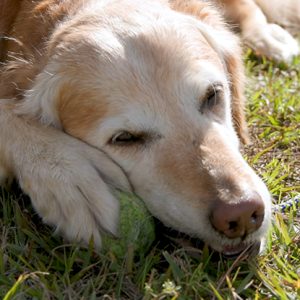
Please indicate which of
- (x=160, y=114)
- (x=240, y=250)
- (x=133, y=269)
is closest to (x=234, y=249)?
(x=240, y=250)

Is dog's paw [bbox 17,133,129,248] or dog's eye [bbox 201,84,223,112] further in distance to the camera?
dog's eye [bbox 201,84,223,112]

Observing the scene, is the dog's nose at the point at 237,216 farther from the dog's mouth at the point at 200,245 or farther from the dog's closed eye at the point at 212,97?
the dog's closed eye at the point at 212,97

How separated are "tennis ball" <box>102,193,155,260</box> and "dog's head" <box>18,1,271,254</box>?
57 millimetres

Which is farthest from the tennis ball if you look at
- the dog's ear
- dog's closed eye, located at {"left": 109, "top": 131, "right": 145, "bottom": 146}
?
the dog's ear

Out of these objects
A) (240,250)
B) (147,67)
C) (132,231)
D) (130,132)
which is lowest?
(132,231)

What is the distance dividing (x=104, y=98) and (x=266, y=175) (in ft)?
3.36

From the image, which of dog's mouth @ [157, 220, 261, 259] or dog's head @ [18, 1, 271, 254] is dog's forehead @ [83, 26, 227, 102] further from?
dog's mouth @ [157, 220, 261, 259]

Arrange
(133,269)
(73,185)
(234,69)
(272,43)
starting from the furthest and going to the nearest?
(272,43)
(234,69)
(73,185)
(133,269)

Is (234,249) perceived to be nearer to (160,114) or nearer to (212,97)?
(160,114)

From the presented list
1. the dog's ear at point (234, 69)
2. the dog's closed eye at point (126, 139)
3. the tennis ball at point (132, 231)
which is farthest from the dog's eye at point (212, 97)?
the tennis ball at point (132, 231)

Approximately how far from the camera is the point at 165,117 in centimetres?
283

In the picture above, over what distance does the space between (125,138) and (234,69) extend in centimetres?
102

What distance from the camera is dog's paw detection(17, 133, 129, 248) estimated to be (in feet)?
8.98

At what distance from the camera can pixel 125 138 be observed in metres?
2.88
